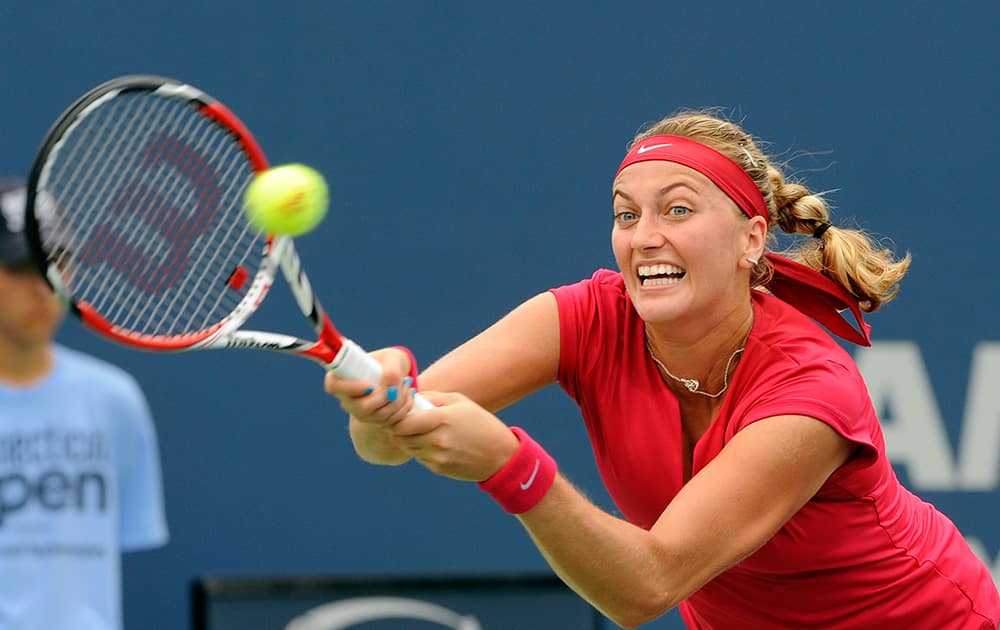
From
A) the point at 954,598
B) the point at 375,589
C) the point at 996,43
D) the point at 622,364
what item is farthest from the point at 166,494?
the point at 996,43

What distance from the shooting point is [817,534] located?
2.57 metres

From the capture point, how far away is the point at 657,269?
8.48 feet

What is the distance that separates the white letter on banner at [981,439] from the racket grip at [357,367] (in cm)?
284

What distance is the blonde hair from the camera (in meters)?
2.68

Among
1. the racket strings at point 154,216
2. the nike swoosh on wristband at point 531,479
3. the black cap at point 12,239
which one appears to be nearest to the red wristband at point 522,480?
the nike swoosh on wristband at point 531,479

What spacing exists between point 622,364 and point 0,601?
1.42 metres

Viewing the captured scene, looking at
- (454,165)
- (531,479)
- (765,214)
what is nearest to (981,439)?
(454,165)

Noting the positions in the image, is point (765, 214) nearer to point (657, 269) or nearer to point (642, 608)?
point (657, 269)

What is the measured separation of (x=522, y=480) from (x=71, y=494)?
1.55 meters

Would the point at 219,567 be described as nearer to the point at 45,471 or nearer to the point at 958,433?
the point at 45,471

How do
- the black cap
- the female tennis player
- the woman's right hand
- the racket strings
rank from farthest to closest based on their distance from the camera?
the black cap < the racket strings < the female tennis player < the woman's right hand

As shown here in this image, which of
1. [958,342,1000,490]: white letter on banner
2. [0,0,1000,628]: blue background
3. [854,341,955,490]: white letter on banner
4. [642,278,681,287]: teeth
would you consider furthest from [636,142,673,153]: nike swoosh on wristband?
[958,342,1000,490]: white letter on banner

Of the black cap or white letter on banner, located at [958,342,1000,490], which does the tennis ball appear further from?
white letter on banner, located at [958,342,1000,490]

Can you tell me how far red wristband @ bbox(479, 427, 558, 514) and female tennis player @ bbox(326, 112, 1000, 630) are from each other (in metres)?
0.20
